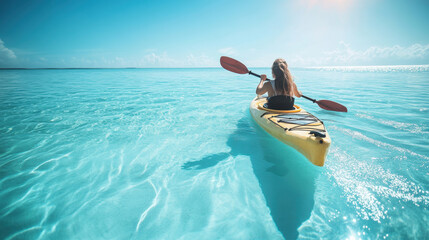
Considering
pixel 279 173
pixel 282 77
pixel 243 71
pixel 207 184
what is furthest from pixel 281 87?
pixel 207 184

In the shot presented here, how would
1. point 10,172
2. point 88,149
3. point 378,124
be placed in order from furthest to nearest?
point 378,124, point 88,149, point 10,172

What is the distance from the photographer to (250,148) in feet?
13.2

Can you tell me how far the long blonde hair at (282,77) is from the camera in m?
4.04

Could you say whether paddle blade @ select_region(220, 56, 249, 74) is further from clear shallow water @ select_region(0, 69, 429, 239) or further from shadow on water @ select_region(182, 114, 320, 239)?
shadow on water @ select_region(182, 114, 320, 239)

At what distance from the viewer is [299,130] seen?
3.06 metres

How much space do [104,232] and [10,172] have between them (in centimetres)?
259

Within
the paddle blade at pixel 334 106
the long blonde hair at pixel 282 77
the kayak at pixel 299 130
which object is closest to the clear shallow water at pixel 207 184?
the kayak at pixel 299 130

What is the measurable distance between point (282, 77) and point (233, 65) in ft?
9.14

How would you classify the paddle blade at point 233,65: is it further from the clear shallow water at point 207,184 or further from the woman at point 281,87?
the clear shallow water at point 207,184

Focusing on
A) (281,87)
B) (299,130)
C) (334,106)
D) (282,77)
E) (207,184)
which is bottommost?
(207,184)

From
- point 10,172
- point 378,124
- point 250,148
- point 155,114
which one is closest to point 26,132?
point 10,172

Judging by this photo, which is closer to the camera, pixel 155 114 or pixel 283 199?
pixel 283 199

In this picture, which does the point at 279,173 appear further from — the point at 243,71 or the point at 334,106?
the point at 334,106

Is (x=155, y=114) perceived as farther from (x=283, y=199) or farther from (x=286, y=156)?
(x=283, y=199)
